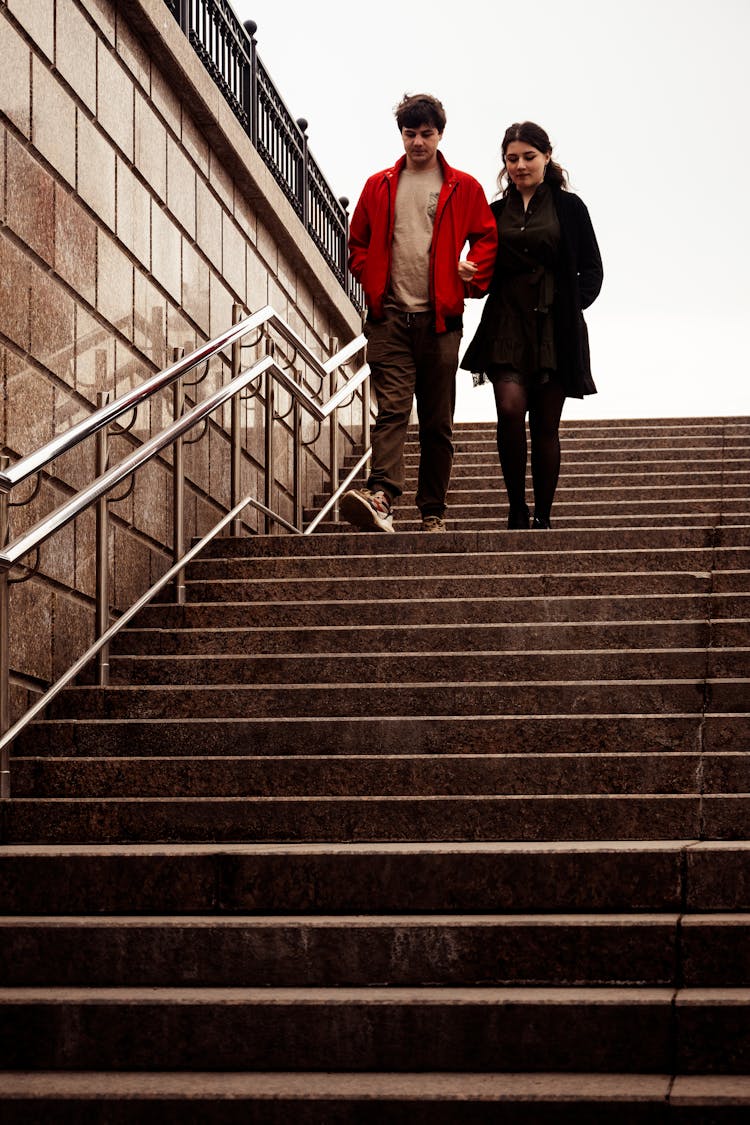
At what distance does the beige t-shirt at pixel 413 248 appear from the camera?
7.32 metres

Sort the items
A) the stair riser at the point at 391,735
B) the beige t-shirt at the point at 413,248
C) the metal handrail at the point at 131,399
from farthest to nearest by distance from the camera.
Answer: the beige t-shirt at the point at 413,248
the metal handrail at the point at 131,399
the stair riser at the point at 391,735

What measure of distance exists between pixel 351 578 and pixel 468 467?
3408 mm

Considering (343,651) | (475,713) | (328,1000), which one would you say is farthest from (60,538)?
(328,1000)

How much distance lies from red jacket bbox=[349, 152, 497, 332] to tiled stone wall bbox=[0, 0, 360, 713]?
0.88 m

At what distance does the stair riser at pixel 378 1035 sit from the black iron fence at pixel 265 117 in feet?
18.6

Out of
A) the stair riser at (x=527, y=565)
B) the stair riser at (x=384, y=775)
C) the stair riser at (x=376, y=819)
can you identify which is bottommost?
the stair riser at (x=376, y=819)

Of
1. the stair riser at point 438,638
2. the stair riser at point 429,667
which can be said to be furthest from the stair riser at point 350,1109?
the stair riser at point 438,638

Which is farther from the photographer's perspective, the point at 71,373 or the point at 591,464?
the point at 591,464

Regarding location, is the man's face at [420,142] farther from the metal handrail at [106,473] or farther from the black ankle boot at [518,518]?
the black ankle boot at [518,518]

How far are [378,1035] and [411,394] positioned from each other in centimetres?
418

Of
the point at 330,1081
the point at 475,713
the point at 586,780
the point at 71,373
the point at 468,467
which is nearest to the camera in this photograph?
the point at 330,1081

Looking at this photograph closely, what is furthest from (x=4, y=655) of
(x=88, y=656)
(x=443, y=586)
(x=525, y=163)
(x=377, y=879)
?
(x=525, y=163)

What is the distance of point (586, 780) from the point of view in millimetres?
4480

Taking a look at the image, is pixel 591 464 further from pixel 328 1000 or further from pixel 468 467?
pixel 328 1000
